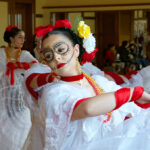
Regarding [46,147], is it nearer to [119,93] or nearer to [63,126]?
[63,126]

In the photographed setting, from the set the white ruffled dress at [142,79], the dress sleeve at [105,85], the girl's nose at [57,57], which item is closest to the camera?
the girl's nose at [57,57]

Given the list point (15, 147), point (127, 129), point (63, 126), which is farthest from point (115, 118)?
point (15, 147)

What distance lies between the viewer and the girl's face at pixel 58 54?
1.58 m

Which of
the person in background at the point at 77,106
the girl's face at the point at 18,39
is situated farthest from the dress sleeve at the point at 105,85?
the girl's face at the point at 18,39

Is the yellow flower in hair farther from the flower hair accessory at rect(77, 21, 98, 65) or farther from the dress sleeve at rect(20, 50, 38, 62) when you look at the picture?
the dress sleeve at rect(20, 50, 38, 62)

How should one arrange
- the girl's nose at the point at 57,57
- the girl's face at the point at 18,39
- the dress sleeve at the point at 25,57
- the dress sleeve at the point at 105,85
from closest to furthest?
the girl's nose at the point at 57,57
the dress sleeve at the point at 105,85
the girl's face at the point at 18,39
the dress sleeve at the point at 25,57

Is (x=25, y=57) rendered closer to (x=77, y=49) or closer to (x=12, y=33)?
(x=12, y=33)

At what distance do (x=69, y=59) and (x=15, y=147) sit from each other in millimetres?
1850

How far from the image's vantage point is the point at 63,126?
1.43 meters

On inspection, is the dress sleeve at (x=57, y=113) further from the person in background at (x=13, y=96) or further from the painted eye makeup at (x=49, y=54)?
the person in background at (x=13, y=96)

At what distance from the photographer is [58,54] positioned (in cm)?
158

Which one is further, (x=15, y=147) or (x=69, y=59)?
(x=15, y=147)

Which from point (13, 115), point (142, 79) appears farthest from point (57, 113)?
point (13, 115)

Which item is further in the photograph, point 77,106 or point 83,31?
point 83,31
